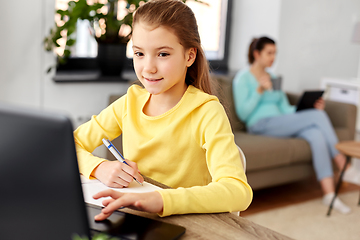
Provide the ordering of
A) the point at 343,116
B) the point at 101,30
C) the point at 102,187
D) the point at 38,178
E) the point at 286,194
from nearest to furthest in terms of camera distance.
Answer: the point at 38,178
the point at 102,187
the point at 101,30
the point at 286,194
the point at 343,116

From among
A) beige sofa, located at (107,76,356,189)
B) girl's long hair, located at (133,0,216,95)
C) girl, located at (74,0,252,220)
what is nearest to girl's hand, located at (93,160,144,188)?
girl, located at (74,0,252,220)

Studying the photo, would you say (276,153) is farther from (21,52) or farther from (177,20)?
(177,20)

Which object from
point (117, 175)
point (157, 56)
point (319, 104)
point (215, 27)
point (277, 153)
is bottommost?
point (277, 153)

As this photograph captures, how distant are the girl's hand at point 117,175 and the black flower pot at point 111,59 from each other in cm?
202

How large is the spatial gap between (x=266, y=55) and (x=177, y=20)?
2.04 m

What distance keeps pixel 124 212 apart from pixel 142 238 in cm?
10

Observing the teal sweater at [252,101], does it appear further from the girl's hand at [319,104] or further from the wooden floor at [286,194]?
the wooden floor at [286,194]

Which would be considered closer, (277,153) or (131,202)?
(131,202)

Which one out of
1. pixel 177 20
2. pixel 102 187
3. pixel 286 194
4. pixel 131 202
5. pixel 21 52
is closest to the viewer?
pixel 131 202

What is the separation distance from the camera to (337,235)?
220 cm

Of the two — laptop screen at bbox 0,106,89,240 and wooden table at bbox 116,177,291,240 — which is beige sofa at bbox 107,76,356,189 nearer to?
wooden table at bbox 116,177,291,240

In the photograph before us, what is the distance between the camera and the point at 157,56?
91 centimetres

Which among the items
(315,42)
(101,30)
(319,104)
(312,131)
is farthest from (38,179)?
(315,42)

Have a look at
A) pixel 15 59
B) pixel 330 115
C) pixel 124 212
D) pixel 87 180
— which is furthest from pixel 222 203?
pixel 330 115
